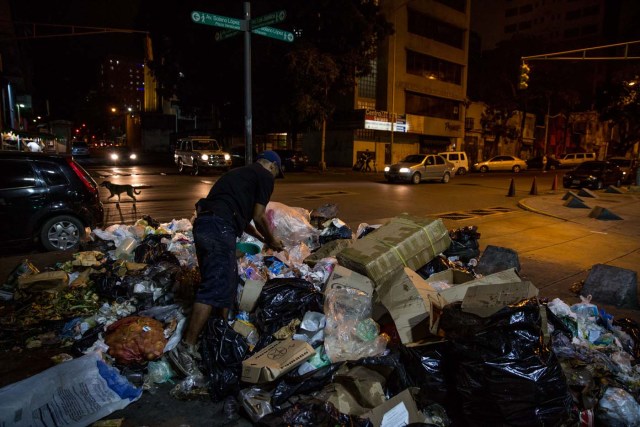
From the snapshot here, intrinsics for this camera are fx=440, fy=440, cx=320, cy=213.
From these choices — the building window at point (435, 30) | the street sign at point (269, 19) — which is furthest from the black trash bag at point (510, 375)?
the building window at point (435, 30)

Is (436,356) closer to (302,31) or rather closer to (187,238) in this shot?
(187,238)

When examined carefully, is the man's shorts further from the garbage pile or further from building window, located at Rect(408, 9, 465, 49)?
building window, located at Rect(408, 9, 465, 49)

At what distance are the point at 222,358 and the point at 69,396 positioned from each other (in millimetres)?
970

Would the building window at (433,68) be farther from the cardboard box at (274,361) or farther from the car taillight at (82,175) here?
the cardboard box at (274,361)

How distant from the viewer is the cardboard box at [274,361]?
114 inches

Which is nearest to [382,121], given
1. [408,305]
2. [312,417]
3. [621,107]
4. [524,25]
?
[621,107]

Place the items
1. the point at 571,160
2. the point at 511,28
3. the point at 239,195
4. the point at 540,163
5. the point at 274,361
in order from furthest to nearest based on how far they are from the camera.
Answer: the point at 511,28
the point at 571,160
the point at 540,163
the point at 239,195
the point at 274,361

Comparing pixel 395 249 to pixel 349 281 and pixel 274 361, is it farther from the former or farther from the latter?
pixel 274 361

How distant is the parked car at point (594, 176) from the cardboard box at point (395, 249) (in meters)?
19.5

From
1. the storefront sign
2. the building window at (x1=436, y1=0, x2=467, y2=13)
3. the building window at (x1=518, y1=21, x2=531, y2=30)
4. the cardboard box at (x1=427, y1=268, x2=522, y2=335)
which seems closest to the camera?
the cardboard box at (x1=427, y1=268, x2=522, y2=335)

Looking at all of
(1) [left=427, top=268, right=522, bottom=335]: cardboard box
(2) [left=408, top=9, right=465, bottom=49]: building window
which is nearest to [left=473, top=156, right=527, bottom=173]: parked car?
(2) [left=408, top=9, right=465, bottom=49]: building window

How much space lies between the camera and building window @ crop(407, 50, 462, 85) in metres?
37.4

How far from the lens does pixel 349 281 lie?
13.1 ft

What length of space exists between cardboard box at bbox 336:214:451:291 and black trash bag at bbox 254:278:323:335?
0.53 m
